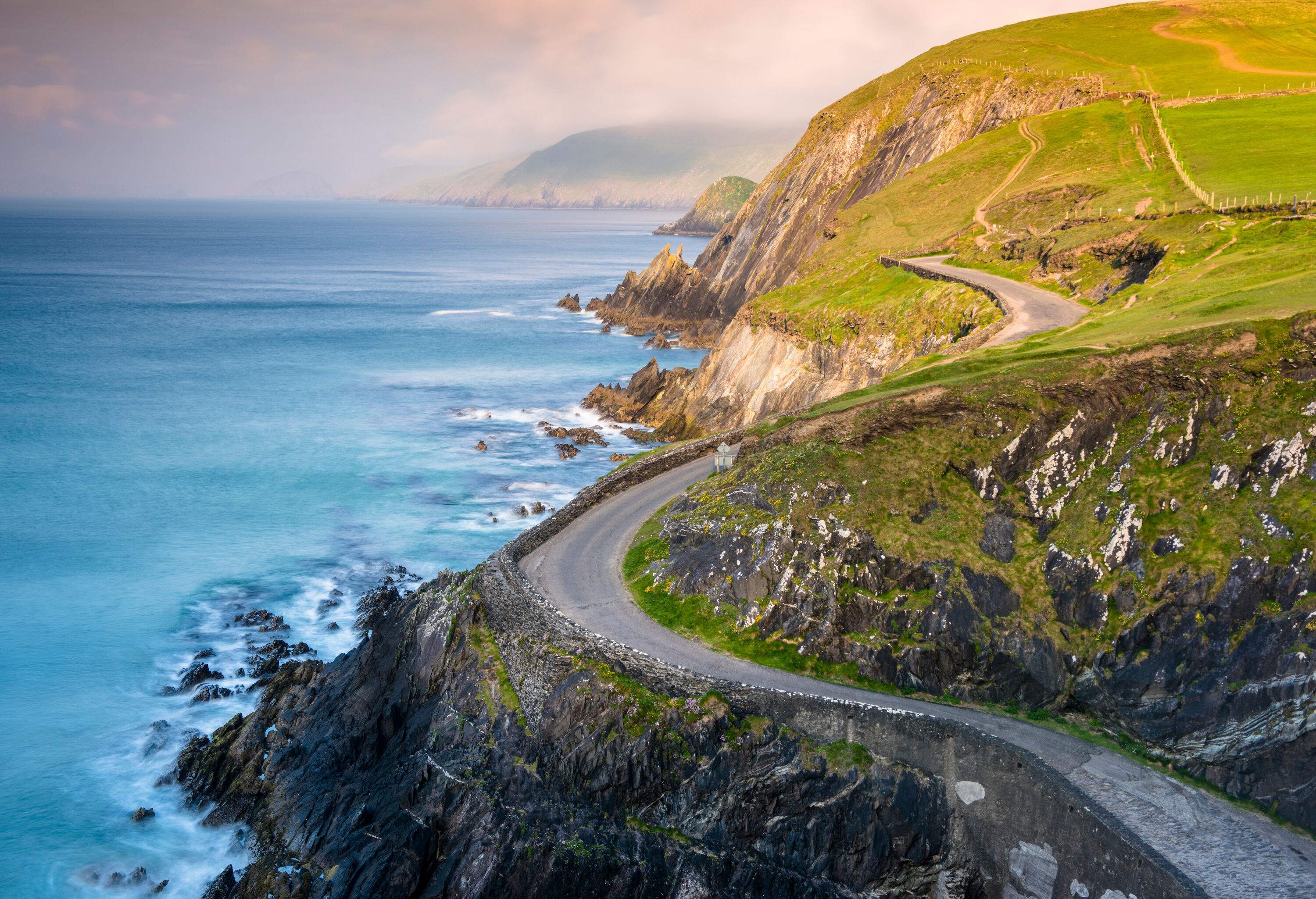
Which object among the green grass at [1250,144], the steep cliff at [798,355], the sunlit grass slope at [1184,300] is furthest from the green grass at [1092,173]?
the steep cliff at [798,355]

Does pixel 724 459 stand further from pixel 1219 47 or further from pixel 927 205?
pixel 1219 47

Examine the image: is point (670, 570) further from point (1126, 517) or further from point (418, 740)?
point (1126, 517)

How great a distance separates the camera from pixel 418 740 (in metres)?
27.3

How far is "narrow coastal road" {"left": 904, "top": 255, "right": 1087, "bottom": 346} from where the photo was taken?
42.3m

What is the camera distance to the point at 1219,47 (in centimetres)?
9388

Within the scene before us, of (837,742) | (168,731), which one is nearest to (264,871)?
(168,731)

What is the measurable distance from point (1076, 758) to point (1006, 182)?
57.7 m

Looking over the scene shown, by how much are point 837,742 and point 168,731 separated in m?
24.6

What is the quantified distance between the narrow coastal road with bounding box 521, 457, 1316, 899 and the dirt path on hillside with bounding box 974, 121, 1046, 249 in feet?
140

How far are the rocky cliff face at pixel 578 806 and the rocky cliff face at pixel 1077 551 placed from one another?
143 inches

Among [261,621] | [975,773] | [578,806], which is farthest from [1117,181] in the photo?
[261,621]

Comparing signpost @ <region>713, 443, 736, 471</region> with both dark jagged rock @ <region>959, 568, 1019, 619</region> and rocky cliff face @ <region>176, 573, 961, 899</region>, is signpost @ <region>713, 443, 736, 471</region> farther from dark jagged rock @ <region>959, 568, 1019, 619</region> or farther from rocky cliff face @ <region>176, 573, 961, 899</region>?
rocky cliff face @ <region>176, 573, 961, 899</region>

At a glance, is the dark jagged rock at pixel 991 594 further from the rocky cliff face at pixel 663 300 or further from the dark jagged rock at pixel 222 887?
the rocky cliff face at pixel 663 300

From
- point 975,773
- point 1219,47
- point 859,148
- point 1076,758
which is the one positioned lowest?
point 975,773
